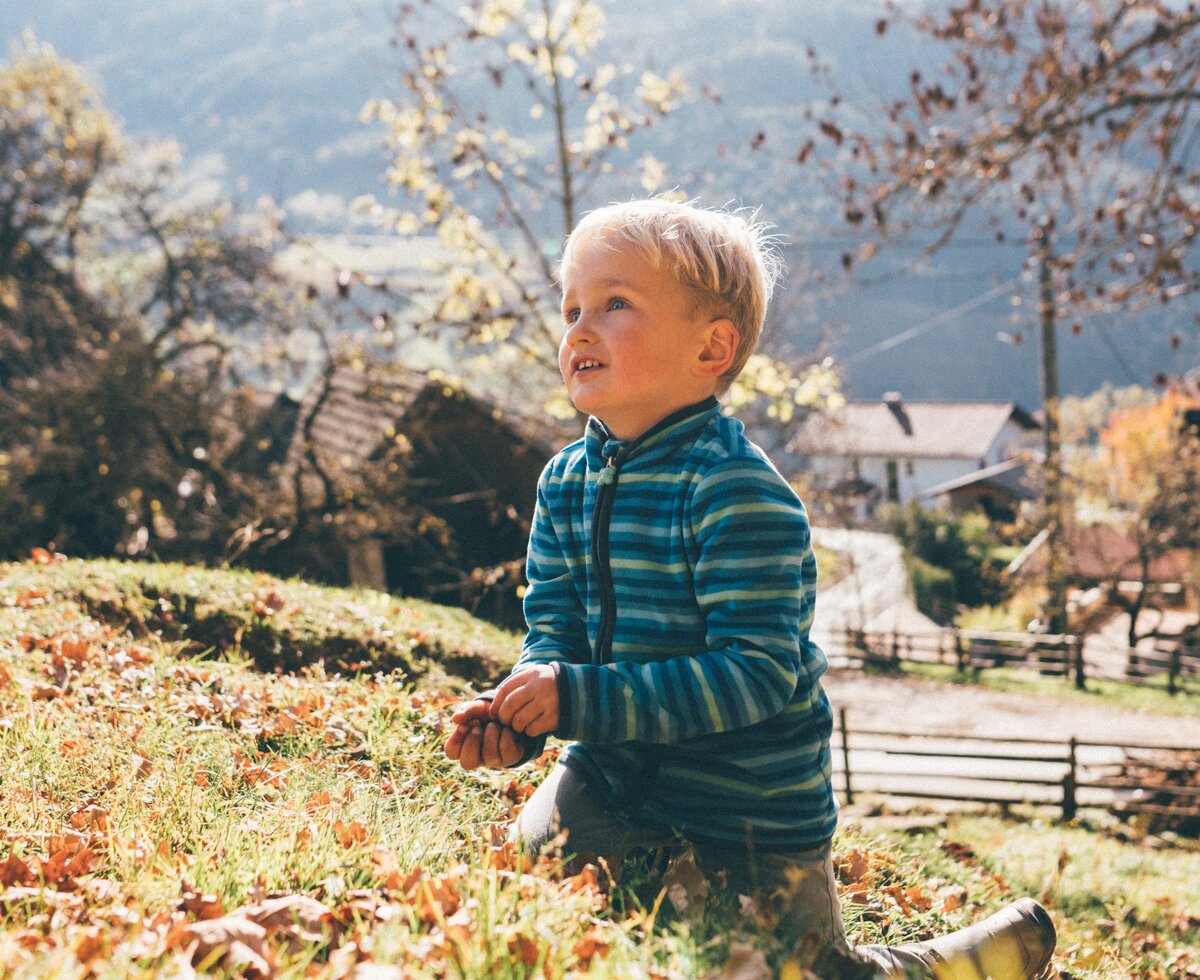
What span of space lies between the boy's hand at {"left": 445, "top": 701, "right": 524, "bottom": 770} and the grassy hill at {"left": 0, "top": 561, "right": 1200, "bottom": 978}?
222 mm

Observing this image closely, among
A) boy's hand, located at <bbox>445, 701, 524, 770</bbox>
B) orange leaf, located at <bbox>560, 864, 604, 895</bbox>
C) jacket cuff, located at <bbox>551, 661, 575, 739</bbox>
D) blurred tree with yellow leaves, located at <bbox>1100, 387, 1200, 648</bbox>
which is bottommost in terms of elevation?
blurred tree with yellow leaves, located at <bbox>1100, 387, 1200, 648</bbox>

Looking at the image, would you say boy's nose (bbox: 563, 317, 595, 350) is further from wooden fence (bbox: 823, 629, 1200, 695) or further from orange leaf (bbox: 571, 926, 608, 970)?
wooden fence (bbox: 823, 629, 1200, 695)

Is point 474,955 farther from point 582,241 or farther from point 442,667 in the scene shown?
point 442,667

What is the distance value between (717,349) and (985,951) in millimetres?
1701

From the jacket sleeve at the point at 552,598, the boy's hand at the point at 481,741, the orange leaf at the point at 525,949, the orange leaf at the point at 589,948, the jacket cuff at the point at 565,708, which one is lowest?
the orange leaf at the point at 589,948

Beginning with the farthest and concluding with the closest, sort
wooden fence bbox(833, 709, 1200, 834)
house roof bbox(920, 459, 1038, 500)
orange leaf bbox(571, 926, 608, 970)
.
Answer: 1. house roof bbox(920, 459, 1038, 500)
2. wooden fence bbox(833, 709, 1200, 834)
3. orange leaf bbox(571, 926, 608, 970)

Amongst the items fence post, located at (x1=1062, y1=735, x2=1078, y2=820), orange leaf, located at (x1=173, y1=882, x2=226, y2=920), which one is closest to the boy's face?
orange leaf, located at (x1=173, y1=882, x2=226, y2=920)

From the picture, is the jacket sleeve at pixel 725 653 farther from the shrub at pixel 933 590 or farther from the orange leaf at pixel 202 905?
the shrub at pixel 933 590

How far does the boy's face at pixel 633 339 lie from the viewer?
2498 mm

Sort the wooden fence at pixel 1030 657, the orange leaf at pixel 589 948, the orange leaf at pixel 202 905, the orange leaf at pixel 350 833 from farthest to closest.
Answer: the wooden fence at pixel 1030 657 < the orange leaf at pixel 350 833 < the orange leaf at pixel 202 905 < the orange leaf at pixel 589 948

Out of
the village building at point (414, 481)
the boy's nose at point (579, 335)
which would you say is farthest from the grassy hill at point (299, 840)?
the village building at point (414, 481)

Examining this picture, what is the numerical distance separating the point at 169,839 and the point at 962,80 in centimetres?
846

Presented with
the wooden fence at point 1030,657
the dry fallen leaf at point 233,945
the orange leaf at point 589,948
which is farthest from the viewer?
the wooden fence at point 1030,657

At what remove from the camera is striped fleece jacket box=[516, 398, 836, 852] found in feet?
7.45
